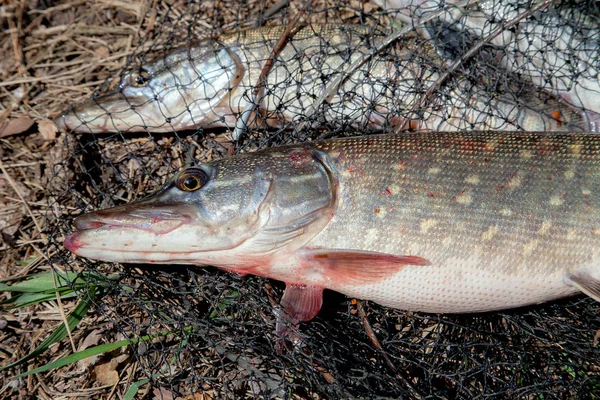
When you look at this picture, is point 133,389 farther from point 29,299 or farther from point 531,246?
point 531,246

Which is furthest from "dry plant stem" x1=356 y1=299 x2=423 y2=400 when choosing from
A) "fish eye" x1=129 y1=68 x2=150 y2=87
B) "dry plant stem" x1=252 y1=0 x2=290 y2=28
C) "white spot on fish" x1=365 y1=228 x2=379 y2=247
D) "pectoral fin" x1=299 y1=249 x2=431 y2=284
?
"dry plant stem" x1=252 y1=0 x2=290 y2=28

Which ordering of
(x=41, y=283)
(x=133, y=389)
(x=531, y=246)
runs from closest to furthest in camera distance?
(x=531, y=246) → (x=133, y=389) → (x=41, y=283)

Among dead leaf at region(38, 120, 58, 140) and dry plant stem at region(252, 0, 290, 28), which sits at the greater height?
dry plant stem at region(252, 0, 290, 28)

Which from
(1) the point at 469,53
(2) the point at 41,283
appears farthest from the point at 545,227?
(2) the point at 41,283

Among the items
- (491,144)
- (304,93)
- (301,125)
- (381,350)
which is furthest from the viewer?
(304,93)

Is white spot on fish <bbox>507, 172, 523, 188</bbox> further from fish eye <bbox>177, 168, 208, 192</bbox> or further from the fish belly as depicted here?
fish eye <bbox>177, 168, 208, 192</bbox>

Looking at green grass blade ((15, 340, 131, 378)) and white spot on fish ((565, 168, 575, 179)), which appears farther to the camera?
green grass blade ((15, 340, 131, 378))

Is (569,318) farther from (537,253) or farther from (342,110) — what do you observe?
(342,110)

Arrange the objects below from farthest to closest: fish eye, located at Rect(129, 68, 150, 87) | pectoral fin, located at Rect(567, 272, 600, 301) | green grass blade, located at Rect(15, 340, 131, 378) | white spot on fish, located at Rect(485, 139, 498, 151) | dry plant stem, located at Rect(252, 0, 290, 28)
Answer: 1. dry plant stem, located at Rect(252, 0, 290, 28)
2. fish eye, located at Rect(129, 68, 150, 87)
3. green grass blade, located at Rect(15, 340, 131, 378)
4. white spot on fish, located at Rect(485, 139, 498, 151)
5. pectoral fin, located at Rect(567, 272, 600, 301)

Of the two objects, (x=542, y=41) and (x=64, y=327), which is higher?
(x=542, y=41)
